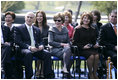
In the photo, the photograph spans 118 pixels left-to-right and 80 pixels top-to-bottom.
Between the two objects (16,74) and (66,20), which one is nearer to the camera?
(16,74)

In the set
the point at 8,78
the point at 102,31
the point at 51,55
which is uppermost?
the point at 102,31

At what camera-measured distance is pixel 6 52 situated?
705 centimetres

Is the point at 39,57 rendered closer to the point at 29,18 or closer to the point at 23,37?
the point at 23,37

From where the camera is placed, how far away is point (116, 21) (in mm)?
7711

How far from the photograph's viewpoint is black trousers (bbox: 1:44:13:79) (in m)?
7.04

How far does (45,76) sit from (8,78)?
2.68 ft

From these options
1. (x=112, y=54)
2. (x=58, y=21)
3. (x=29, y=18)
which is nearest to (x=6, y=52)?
(x=29, y=18)

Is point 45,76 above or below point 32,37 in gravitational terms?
below

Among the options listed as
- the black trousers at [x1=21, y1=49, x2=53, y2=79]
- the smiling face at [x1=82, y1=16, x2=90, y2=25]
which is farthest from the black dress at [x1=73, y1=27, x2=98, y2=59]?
the black trousers at [x1=21, y1=49, x2=53, y2=79]

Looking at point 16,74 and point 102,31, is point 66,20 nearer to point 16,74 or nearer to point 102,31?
point 102,31

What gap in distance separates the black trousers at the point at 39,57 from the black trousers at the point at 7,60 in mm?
296

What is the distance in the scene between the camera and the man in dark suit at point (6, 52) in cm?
705

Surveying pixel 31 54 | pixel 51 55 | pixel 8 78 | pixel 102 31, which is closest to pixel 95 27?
pixel 102 31

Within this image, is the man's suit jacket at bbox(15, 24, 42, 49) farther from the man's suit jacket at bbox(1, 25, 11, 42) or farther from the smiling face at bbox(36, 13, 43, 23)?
the smiling face at bbox(36, 13, 43, 23)
